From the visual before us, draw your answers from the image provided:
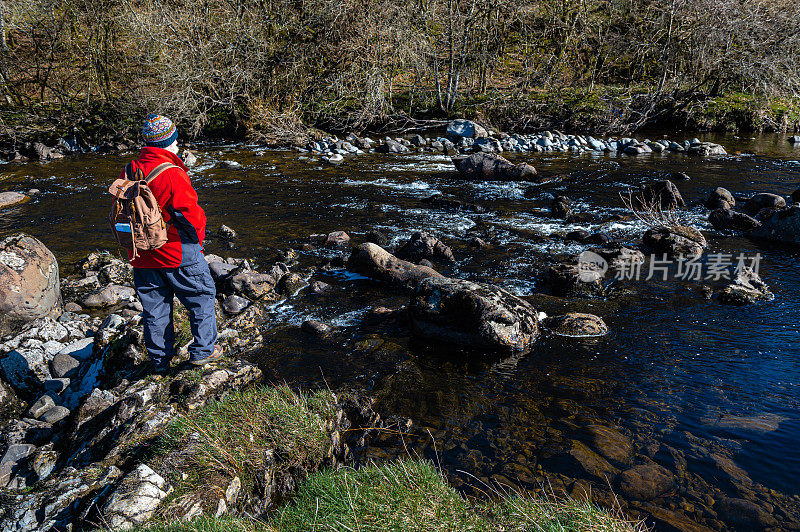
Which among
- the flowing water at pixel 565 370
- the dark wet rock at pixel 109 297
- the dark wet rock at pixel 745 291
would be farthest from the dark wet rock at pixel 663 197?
the dark wet rock at pixel 109 297

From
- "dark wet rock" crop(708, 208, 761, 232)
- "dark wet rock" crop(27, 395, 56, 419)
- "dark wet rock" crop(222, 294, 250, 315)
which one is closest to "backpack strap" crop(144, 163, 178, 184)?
"dark wet rock" crop(27, 395, 56, 419)

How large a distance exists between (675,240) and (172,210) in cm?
936

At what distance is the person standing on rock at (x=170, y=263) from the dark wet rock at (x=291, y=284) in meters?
2.97

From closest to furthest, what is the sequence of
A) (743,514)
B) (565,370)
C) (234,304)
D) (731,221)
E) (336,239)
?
1. (743,514)
2. (565,370)
3. (234,304)
4. (336,239)
5. (731,221)

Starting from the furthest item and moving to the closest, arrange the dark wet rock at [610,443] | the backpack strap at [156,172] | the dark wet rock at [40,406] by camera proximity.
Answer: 1. the dark wet rock at [40,406]
2. the backpack strap at [156,172]
3. the dark wet rock at [610,443]

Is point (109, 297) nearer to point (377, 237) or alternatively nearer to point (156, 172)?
point (156, 172)

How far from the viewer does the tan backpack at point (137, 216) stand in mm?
4770

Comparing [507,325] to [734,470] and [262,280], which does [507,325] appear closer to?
[734,470]

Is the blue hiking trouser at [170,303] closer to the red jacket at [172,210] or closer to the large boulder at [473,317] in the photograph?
the red jacket at [172,210]

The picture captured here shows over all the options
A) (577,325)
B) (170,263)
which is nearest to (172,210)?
(170,263)

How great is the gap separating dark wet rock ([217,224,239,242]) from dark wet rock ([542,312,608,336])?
7.27m

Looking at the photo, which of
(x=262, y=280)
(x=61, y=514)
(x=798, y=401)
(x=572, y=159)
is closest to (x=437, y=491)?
(x=61, y=514)

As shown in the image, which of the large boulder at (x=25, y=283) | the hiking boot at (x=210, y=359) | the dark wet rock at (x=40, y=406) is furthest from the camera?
the large boulder at (x=25, y=283)

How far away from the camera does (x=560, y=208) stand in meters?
12.5
